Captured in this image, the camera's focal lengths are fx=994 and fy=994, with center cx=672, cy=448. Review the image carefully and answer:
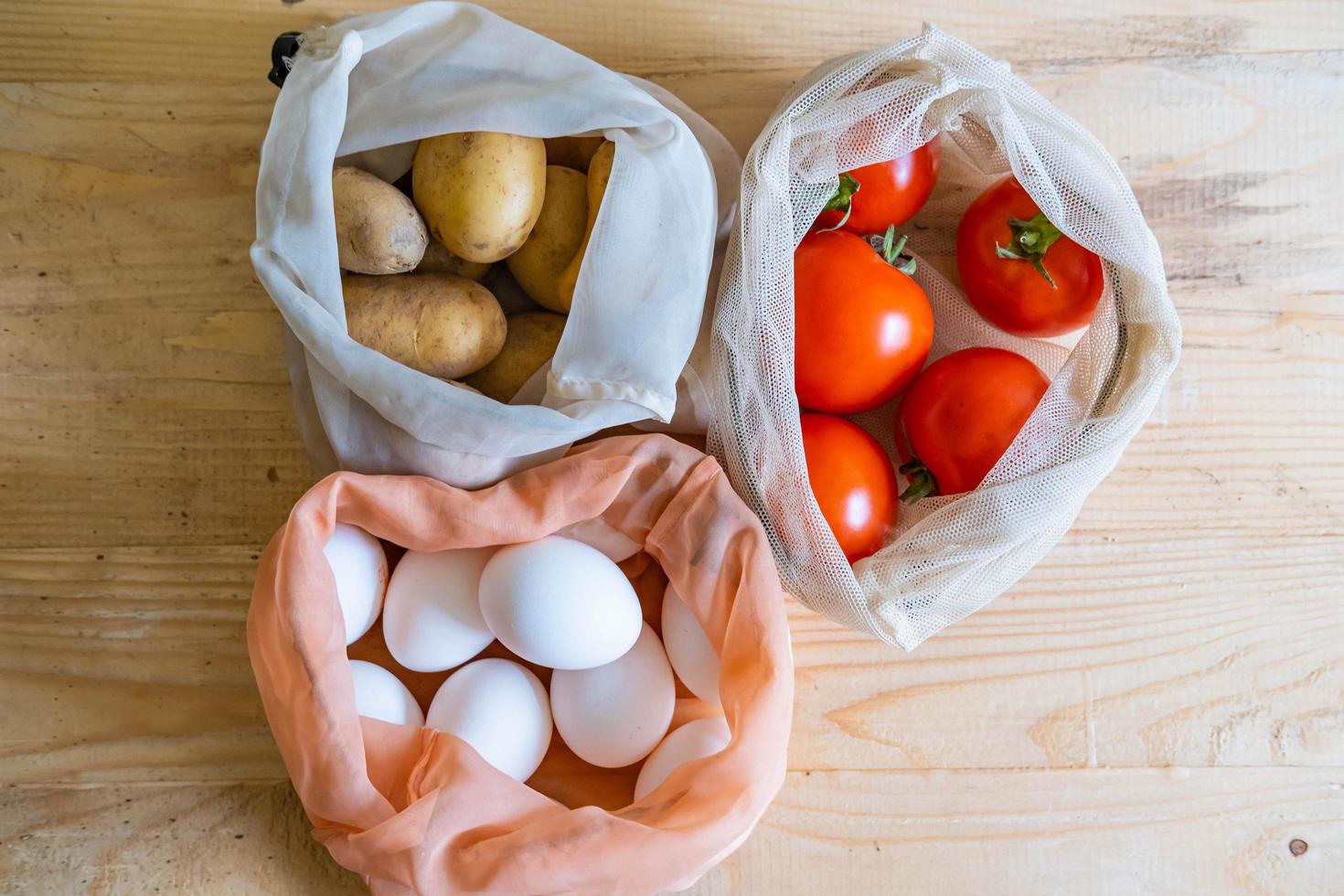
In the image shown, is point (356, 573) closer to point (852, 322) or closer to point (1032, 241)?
point (852, 322)

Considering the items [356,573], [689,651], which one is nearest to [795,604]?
[689,651]

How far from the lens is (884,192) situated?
27.6 inches

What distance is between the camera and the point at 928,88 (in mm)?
650

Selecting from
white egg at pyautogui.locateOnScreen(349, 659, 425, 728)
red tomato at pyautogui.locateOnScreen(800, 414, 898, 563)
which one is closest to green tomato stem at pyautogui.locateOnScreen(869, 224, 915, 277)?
red tomato at pyautogui.locateOnScreen(800, 414, 898, 563)

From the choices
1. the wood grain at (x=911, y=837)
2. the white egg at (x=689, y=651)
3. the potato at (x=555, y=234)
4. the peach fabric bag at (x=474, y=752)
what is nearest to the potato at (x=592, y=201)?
the potato at (x=555, y=234)

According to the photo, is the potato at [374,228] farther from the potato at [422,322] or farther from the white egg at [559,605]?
the white egg at [559,605]

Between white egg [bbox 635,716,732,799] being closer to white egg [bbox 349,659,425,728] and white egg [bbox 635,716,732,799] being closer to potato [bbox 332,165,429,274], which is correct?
white egg [bbox 349,659,425,728]

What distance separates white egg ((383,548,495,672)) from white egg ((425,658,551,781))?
0.02 m

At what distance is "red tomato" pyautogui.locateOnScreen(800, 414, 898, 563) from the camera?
68cm

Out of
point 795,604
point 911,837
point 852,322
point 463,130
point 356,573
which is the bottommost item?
point 911,837

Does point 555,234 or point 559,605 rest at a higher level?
point 555,234

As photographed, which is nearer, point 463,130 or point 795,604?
point 463,130

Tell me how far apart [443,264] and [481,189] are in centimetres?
9

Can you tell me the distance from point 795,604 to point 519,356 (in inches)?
11.0
